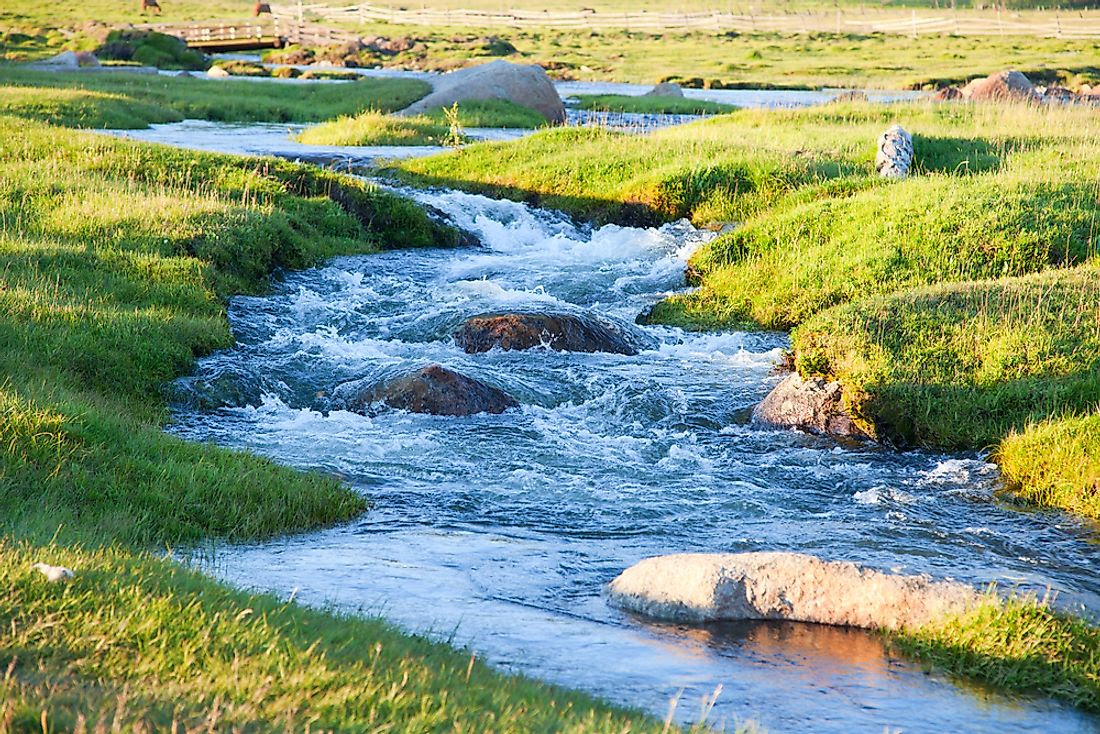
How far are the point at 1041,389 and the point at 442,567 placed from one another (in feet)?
25.2

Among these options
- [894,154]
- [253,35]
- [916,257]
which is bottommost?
[916,257]

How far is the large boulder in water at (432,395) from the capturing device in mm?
13859

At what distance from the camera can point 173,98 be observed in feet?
149

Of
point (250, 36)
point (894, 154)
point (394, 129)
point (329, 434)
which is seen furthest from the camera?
point (250, 36)

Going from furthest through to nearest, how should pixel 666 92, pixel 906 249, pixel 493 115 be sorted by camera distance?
pixel 666 92 → pixel 493 115 → pixel 906 249

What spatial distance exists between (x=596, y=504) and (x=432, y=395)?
3.55 meters

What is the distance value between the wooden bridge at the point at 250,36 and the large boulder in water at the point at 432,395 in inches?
3079

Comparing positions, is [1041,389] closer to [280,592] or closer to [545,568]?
[545,568]

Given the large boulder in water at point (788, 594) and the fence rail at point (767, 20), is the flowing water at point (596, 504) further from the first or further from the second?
the fence rail at point (767, 20)

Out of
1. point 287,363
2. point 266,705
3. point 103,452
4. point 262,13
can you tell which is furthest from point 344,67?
point 266,705

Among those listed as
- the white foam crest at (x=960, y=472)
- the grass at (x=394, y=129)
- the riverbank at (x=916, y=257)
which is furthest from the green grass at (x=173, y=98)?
the white foam crest at (x=960, y=472)

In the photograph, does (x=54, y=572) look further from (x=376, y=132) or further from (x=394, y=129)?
(x=394, y=129)

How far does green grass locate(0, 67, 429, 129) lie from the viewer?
34.5 metres

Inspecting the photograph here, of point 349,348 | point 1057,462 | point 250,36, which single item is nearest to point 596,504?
point 1057,462
